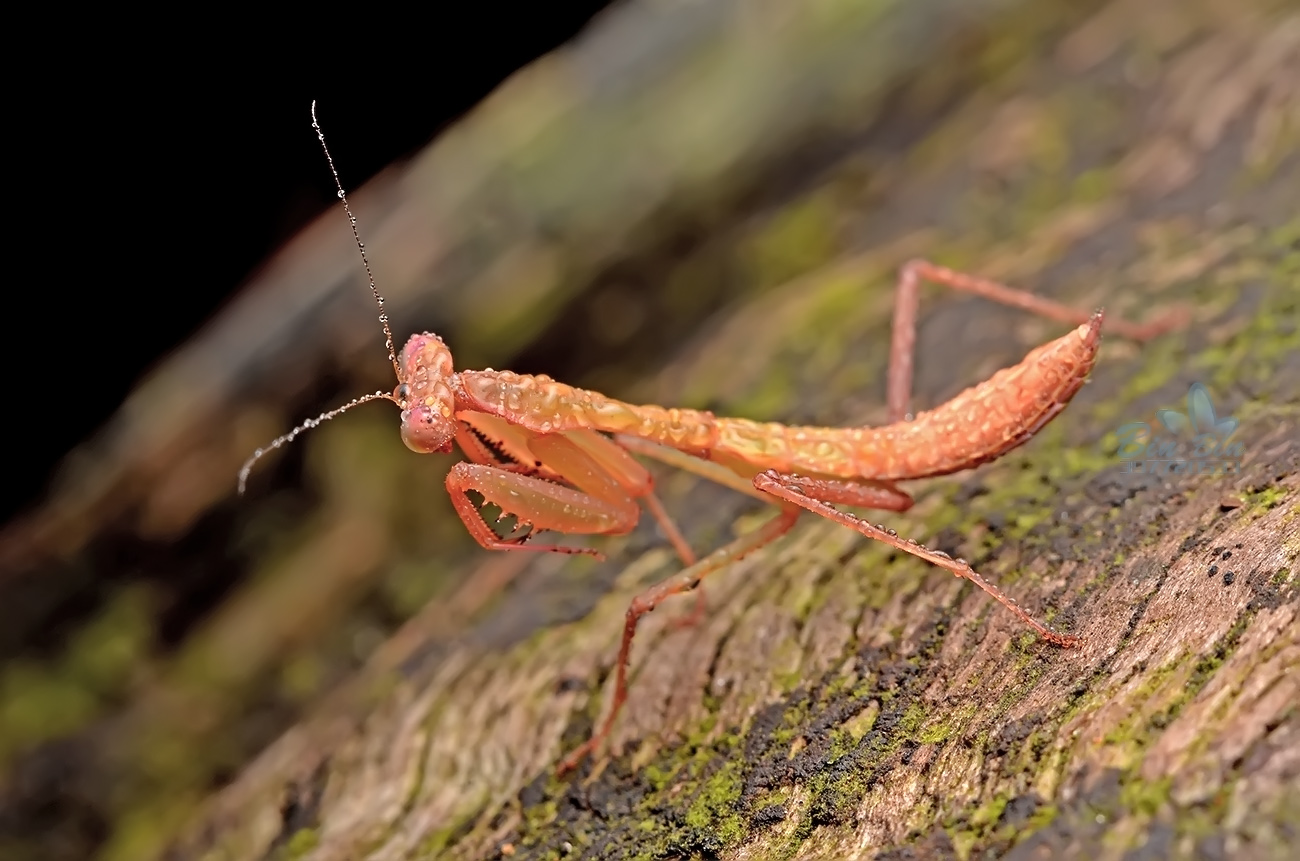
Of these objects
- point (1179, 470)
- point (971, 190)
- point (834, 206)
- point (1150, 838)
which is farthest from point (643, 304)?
point (1150, 838)

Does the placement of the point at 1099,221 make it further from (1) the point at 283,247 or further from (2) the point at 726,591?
(1) the point at 283,247

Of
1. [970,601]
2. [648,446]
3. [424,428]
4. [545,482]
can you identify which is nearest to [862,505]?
[970,601]

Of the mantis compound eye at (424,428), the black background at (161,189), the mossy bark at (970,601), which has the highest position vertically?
the black background at (161,189)

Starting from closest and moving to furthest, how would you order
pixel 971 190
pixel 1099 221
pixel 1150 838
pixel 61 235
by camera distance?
pixel 1150 838, pixel 1099 221, pixel 971 190, pixel 61 235

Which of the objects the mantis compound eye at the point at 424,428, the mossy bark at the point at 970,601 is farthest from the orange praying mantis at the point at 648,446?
the mossy bark at the point at 970,601

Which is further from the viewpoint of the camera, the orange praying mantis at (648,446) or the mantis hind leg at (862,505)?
the orange praying mantis at (648,446)

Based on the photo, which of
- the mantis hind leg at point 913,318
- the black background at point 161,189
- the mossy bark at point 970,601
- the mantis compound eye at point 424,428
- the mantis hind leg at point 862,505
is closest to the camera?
the mossy bark at point 970,601

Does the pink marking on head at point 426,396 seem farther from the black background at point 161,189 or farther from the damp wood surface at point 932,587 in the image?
the black background at point 161,189

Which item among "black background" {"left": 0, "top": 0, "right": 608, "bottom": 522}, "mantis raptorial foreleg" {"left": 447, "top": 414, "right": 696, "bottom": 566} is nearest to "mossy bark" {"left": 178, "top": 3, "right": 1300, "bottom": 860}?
"mantis raptorial foreleg" {"left": 447, "top": 414, "right": 696, "bottom": 566}
